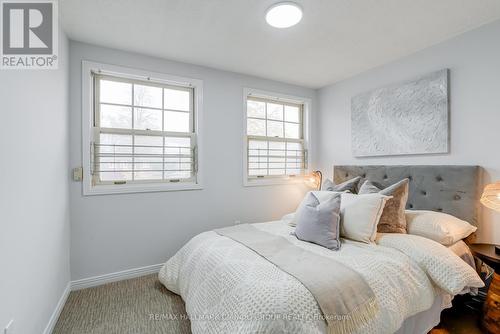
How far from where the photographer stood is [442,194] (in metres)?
2.18

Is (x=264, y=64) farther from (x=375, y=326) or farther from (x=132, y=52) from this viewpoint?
(x=375, y=326)

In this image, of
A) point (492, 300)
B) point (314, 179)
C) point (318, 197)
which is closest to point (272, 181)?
point (314, 179)

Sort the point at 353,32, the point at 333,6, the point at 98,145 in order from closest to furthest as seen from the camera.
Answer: the point at 333,6, the point at 353,32, the point at 98,145

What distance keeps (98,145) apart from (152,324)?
169 centimetres

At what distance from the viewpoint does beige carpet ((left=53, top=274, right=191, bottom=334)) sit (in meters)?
1.74

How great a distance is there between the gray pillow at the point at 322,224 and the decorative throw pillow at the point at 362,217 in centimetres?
12

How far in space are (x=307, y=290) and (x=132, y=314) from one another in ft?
4.92

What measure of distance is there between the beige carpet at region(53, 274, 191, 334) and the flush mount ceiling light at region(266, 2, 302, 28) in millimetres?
2394

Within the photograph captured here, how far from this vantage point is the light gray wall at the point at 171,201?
2.29 m

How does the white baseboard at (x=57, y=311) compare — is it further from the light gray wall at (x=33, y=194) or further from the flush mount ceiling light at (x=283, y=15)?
the flush mount ceiling light at (x=283, y=15)

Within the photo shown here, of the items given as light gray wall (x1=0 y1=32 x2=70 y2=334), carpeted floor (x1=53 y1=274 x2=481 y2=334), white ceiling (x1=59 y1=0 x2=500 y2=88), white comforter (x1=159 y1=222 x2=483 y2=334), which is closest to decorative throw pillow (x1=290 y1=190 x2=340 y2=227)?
white comforter (x1=159 y1=222 x2=483 y2=334)

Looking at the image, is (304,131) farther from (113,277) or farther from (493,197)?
(113,277)

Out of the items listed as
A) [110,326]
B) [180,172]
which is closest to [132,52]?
[180,172]

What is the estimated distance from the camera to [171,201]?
268 cm
